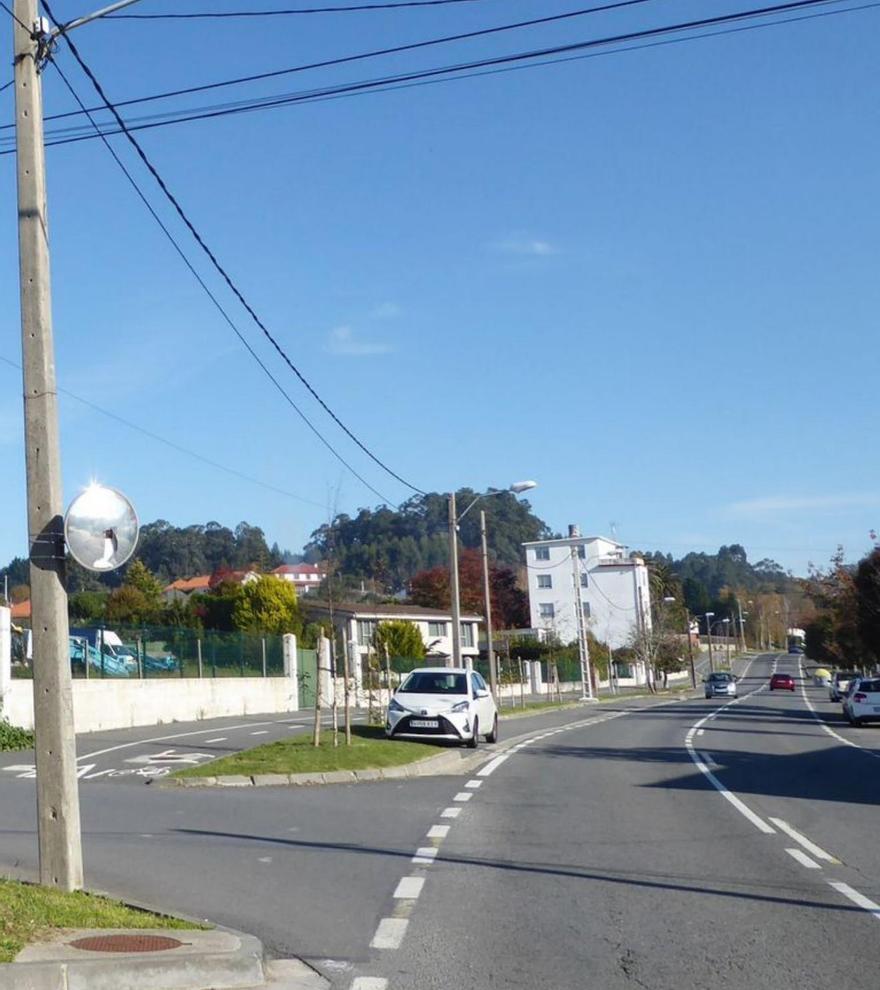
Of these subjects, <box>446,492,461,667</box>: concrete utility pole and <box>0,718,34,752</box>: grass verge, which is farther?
<box>446,492,461,667</box>: concrete utility pole

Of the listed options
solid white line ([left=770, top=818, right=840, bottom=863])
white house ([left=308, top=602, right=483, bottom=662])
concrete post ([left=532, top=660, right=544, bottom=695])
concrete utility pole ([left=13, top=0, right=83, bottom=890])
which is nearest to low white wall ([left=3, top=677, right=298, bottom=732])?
white house ([left=308, top=602, right=483, bottom=662])

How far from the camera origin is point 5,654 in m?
25.8

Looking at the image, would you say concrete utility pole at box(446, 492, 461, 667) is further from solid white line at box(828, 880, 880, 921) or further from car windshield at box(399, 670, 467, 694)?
solid white line at box(828, 880, 880, 921)

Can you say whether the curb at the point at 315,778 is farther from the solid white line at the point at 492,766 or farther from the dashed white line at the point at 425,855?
the dashed white line at the point at 425,855

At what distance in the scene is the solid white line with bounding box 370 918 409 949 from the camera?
7.71 meters

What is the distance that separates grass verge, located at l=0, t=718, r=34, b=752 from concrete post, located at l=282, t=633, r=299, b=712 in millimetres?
21227

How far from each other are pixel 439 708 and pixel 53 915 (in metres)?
17.5

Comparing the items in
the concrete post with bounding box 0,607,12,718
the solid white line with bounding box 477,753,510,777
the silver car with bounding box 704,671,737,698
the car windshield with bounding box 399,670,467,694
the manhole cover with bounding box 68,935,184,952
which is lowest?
the silver car with bounding box 704,671,737,698

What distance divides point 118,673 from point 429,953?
26240 mm

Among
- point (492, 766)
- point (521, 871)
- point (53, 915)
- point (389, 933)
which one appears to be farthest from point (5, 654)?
point (389, 933)

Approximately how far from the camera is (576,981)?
22.6 ft

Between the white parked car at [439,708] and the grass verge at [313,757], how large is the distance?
0.62 m

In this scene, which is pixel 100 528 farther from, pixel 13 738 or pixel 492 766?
pixel 13 738

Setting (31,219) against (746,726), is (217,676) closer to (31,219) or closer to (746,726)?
(746,726)
